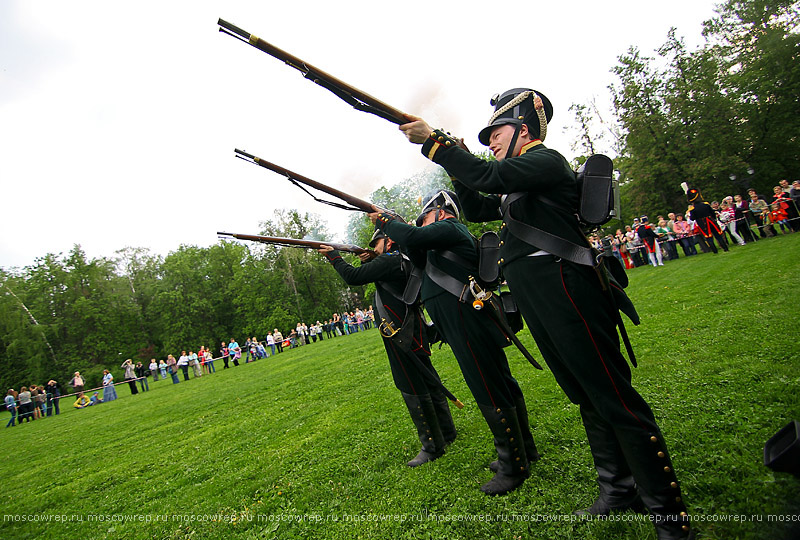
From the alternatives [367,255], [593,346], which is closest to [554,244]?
[593,346]

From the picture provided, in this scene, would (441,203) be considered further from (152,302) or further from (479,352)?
(152,302)

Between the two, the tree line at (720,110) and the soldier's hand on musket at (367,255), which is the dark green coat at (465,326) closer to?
the soldier's hand on musket at (367,255)

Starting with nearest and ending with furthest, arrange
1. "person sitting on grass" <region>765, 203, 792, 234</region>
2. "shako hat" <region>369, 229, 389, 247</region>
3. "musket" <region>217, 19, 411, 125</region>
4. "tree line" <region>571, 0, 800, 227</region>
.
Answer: "musket" <region>217, 19, 411, 125</region> < "shako hat" <region>369, 229, 389, 247</region> < "person sitting on grass" <region>765, 203, 792, 234</region> < "tree line" <region>571, 0, 800, 227</region>

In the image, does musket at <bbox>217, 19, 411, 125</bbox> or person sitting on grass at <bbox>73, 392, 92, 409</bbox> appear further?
person sitting on grass at <bbox>73, 392, 92, 409</bbox>

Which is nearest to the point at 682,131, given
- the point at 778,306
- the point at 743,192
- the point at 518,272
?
the point at 743,192

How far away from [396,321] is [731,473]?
337cm

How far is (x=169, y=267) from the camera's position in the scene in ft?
186

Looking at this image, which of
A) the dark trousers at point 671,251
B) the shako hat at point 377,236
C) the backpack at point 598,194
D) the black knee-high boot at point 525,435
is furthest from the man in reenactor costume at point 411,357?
the dark trousers at point 671,251

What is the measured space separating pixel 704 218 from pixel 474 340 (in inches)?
693

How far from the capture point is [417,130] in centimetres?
313

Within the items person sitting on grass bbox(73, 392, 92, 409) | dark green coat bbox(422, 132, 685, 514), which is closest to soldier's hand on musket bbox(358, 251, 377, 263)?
dark green coat bbox(422, 132, 685, 514)

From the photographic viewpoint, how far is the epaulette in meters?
3.01

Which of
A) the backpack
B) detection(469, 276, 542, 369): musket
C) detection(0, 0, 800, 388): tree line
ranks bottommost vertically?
detection(469, 276, 542, 369): musket

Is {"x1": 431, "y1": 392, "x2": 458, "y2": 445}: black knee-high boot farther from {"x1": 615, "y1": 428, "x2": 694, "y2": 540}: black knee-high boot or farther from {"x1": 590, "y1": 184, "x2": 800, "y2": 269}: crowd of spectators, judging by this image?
{"x1": 590, "y1": 184, "x2": 800, "y2": 269}: crowd of spectators
